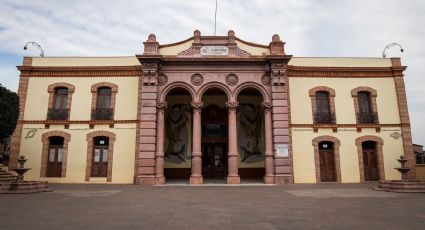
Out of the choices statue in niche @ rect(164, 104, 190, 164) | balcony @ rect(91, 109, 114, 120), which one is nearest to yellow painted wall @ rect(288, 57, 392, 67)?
statue in niche @ rect(164, 104, 190, 164)

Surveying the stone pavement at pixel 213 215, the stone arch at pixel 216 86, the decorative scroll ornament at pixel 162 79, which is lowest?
the stone pavement at pixel 213 215

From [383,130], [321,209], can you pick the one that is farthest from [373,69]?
[321,209]

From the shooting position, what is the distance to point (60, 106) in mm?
18375

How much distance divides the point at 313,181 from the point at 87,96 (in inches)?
598

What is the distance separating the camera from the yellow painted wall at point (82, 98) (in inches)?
708

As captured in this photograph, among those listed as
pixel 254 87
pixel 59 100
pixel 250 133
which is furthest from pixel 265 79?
pixel 59 100

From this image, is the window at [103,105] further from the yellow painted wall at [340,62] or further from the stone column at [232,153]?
the yellow painted wall at [340,62]

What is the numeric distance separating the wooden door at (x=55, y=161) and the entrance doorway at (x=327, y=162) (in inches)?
641

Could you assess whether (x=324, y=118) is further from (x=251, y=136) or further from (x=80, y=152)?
(x=80, y=152)

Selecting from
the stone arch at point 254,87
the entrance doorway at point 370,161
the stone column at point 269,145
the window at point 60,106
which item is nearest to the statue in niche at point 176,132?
the stone arch at point 254,87

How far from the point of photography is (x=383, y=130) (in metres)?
18.1

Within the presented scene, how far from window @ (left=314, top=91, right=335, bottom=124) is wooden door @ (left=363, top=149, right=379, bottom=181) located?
9.91 ft

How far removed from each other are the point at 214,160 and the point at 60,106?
10.8 metres

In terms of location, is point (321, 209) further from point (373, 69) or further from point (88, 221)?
point (373, 69)
